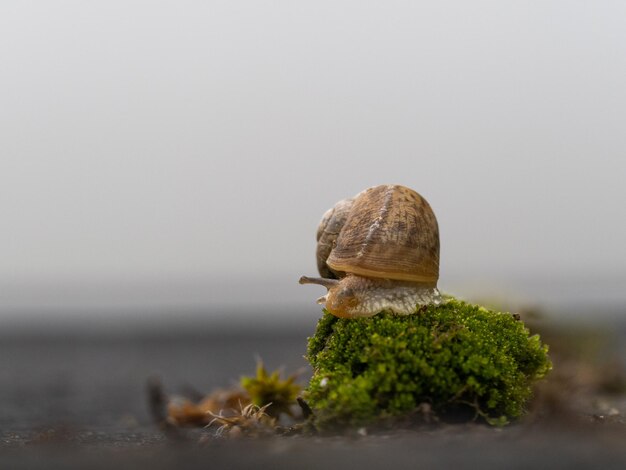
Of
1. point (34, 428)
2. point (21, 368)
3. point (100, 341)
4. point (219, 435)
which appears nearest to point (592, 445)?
point (219, 435)

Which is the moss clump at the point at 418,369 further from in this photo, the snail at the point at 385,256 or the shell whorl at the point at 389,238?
the shell whorl at the point at 389,238

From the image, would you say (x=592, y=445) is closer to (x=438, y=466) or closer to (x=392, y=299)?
(x=438, y=466)

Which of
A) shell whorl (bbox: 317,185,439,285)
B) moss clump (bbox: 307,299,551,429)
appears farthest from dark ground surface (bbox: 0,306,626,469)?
shell whorl (bbox: 317,185,439,285)

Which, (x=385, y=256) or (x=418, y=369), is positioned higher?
(x=385, y=256)

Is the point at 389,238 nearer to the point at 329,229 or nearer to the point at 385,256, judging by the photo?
the point at 385,256

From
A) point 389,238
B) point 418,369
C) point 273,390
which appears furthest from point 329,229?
point 273,390

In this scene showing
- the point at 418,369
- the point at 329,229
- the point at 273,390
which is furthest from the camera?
the point at 273,390
